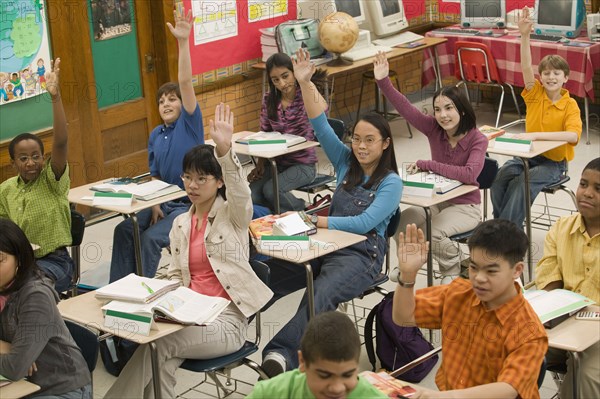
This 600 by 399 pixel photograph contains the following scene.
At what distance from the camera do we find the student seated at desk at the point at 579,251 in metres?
3.55

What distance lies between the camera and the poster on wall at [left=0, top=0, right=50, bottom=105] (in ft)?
20.0

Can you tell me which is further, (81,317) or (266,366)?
(266,366)

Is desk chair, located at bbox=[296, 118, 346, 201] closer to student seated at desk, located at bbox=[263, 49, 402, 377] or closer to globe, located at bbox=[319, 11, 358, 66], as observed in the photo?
student seated at desk, located at bbox=[263, 49, 402, 377]

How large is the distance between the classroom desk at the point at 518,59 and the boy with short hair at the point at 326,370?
6.06 meters

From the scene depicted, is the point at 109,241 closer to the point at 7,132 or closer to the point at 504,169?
the point at 7,132

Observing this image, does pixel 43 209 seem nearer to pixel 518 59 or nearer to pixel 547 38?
pixel 518 59

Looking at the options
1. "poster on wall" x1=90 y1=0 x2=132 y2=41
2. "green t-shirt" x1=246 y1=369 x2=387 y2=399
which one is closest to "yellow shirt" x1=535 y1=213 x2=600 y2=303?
"green t-shirt" x1=246 y1=369 x2=387 y2=399

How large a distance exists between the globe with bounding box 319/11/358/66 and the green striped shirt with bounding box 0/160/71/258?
12.4ft

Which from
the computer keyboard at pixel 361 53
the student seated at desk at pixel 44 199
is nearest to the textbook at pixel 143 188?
the student seated at desk at pixel 44 199

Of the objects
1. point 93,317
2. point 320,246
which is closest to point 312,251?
point 320,246

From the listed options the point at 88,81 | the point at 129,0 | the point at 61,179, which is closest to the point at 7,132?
the point at 88,81

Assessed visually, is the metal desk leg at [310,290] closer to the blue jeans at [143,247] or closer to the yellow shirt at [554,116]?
the blue jeans at [143,247]

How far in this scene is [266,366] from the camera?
401 centimetres

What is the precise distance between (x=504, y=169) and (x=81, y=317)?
3075 millimetres
